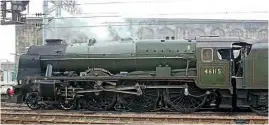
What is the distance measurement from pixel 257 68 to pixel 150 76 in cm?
346

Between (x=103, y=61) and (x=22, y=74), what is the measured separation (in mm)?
3185

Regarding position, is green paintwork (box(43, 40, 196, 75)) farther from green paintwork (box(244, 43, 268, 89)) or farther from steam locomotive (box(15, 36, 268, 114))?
green paintwork (box(244, 43, 268, 89))

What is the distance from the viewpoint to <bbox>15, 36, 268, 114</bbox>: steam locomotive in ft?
40.5

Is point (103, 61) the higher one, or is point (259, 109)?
point (103, 61)

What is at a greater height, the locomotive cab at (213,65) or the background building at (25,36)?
the background building at (25,36)

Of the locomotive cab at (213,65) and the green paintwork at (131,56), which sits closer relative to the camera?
the locomotive cab at (213,65)

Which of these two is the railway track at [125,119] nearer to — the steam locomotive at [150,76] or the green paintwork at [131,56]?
the steam locomotive at [150,76]

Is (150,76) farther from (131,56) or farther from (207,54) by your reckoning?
(207,54)

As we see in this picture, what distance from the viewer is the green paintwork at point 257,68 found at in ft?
39.3

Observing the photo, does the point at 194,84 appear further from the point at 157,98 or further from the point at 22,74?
the point at 22,74

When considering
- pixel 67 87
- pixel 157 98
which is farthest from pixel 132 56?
pixel 67 87

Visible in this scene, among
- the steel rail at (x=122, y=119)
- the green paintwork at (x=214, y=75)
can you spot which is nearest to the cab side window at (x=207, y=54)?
the green paintwork at (x=214, y=75)

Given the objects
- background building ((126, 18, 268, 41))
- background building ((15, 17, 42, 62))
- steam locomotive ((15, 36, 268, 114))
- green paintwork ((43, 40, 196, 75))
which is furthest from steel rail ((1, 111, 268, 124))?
background building ((126, 18, 268, 41))

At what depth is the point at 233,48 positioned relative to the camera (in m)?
12.8
